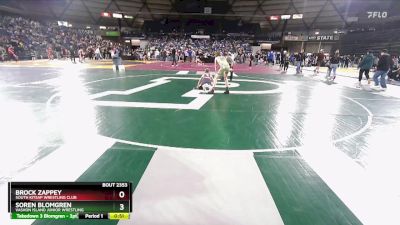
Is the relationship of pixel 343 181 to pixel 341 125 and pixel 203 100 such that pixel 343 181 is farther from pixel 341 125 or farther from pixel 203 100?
pixel 203 100

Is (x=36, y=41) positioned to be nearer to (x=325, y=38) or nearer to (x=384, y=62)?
(x=384, y=62)

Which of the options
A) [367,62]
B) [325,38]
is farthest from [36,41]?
[325,38]

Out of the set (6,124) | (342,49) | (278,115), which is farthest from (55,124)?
(342,49)

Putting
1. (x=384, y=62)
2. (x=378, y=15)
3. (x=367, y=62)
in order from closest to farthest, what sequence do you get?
(x=384, y=62), (x=367, y=62), (x=378, y=15)

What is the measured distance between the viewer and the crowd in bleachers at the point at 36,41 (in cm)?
2948

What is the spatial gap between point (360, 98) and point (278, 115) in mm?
4854

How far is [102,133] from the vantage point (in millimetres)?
5156
